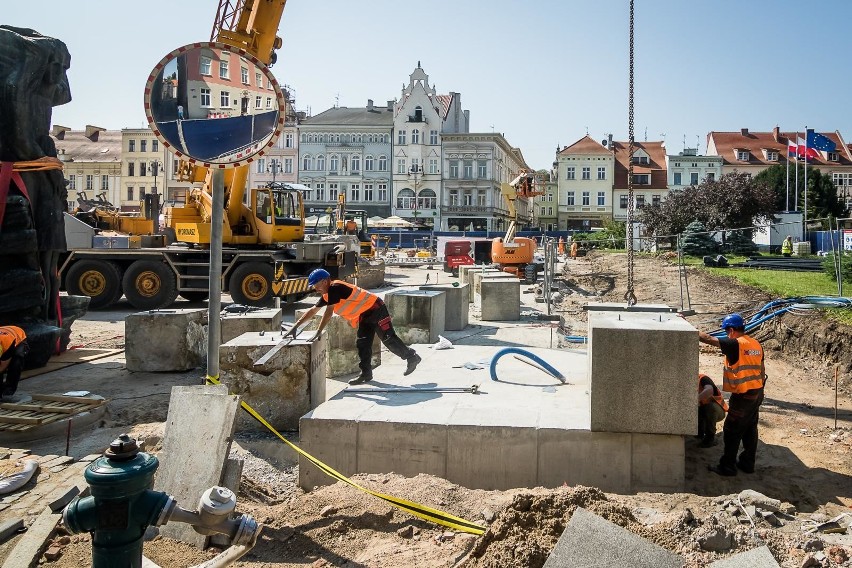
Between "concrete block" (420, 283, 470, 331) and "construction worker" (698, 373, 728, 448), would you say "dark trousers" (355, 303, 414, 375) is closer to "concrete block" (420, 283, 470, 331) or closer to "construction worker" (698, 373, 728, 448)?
"construction worker" (698, 373, 728, 448)

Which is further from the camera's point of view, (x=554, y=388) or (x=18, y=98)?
(x=18, y=98)

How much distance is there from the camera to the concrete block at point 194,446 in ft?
14.1

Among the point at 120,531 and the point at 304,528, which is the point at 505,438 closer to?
the point at 304,528

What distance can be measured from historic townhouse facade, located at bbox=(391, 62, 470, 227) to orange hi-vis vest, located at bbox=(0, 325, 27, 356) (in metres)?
56.6

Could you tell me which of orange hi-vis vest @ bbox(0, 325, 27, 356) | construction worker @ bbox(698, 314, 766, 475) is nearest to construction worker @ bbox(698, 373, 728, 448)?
construction worker @ bbox(698, 314, 766, 475)

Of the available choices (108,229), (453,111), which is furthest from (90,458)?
(453,111)

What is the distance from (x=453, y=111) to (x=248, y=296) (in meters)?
52.2

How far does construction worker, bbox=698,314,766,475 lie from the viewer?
5844 millimetres

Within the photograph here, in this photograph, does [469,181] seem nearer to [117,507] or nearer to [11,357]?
[11,357]

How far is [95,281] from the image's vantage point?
18.0 m

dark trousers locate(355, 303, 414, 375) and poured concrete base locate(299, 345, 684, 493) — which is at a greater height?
dark trousers locate(355, 303, 414, 375)

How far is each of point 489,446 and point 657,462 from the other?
125 cm

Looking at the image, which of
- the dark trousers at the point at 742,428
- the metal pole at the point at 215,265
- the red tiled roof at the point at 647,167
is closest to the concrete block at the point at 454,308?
the dark trousers at the point at 742,428

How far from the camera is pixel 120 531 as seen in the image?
2814 millimetres
